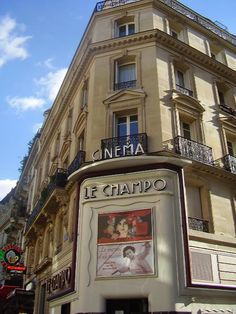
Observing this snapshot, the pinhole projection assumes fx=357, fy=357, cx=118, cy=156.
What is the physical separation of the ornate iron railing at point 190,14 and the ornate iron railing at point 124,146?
7526 millimetres

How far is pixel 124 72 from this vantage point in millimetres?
14734

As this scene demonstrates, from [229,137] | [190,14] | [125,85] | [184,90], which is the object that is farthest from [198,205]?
[190,14]

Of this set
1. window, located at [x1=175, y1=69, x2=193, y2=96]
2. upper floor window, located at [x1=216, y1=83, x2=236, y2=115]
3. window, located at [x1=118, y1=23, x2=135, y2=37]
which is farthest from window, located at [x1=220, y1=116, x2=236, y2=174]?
window, located at [x1=118, y1=23, x2=135, y2=37]

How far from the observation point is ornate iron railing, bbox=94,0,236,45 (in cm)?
1673

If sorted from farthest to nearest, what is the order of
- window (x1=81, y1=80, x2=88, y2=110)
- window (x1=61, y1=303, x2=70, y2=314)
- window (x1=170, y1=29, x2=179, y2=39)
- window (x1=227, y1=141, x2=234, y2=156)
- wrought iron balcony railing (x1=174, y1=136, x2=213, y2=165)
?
window (x1=170, y1=29, x2=179, y2=39) → window (x1=81, y1=80, x2=88, y2=110) → window (x1=227, y1=141, x2=234, y2=156) → wrought iron balcony railing (x1=174, y1=136, x2=213, y2=165) → window (x1=61, y1=303, x2=70, y2=314)

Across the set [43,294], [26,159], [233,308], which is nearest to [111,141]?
[233,308]

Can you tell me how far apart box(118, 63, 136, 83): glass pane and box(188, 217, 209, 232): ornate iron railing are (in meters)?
6.10

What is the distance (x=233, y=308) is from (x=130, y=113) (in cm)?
735

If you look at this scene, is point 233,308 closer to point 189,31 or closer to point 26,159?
point 189,31

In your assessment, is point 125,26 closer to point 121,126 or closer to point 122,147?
point 121,126

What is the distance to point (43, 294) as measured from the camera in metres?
16.4

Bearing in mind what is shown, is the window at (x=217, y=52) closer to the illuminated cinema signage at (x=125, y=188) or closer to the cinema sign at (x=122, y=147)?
the cinema sign at (x=122, y=147)

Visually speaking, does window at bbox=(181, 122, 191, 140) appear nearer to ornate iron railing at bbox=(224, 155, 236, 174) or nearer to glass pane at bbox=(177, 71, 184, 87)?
ornate iron railing at bbox=(224, 155, 236, 174)

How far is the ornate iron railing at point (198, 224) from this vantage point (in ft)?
37.8
